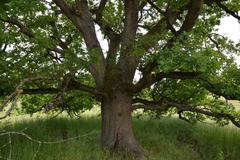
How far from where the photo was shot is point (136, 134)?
16.9 meters

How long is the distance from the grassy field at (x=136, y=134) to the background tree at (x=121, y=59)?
101cm

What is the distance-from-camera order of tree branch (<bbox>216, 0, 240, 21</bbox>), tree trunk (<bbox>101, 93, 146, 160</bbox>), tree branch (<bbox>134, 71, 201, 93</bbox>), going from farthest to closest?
tree branch (<bbox>216, 0, 240, 21</bbox>), tree trunk (<bbox>101, 93, 146, 160</bbox>), tree branch (<bbox>134, 71, 201, 93</bbox>)

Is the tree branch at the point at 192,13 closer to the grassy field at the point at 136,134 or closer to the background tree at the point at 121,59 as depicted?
the background tree at the point at 121,59

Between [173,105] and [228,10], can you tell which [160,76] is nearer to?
[173,105]

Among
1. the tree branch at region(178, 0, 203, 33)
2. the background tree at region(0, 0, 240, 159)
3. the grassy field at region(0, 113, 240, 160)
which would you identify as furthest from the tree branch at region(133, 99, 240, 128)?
the tree branch at region(178, 0, 203, 33)

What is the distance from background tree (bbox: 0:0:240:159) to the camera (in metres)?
11.2

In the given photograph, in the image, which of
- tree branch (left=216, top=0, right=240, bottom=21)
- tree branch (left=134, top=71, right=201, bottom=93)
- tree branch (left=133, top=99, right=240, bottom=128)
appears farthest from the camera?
tree branch (left=216, top=0, right=240, bottom=21)

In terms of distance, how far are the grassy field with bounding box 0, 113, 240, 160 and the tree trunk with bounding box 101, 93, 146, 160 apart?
1.31ft

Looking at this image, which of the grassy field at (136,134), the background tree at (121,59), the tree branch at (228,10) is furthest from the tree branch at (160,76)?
the tree branch at (228,10)

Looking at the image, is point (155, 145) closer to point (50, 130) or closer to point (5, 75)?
point (50, 130)

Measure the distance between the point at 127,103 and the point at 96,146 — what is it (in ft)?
5.18

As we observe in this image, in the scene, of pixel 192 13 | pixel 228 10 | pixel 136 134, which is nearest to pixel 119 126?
pixel 136 134

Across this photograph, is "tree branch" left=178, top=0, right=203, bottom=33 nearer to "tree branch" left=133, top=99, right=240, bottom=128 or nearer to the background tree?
the background tree

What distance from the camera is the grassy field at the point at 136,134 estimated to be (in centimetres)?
1216
